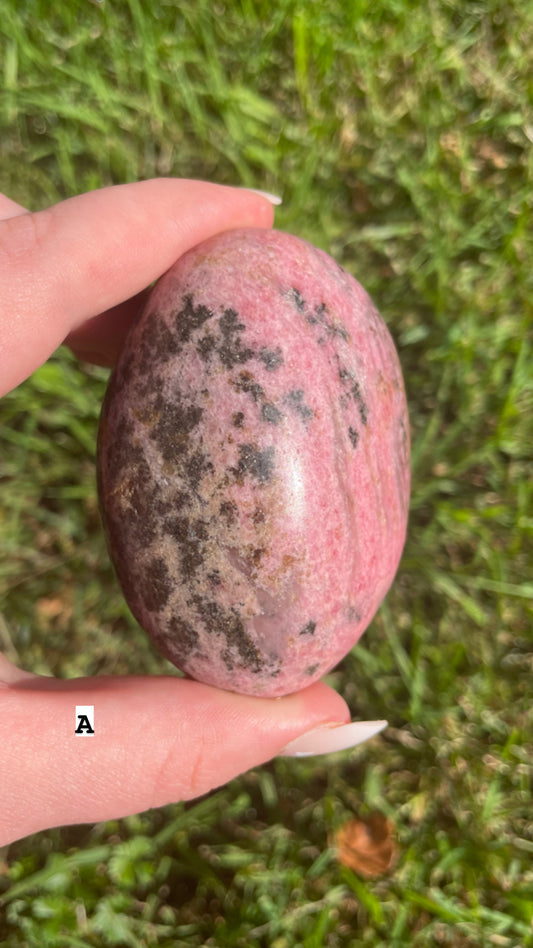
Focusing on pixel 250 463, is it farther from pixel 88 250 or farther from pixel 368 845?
pixel 368 845

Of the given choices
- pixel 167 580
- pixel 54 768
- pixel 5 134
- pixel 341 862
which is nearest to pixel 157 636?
pixel 167 580

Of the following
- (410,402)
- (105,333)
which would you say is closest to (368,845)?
(410,402)

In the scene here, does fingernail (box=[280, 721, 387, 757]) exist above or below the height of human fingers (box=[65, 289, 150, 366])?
below

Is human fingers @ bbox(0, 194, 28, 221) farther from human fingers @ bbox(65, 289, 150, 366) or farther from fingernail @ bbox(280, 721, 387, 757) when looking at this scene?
fingernail @ bbox(280, 721, 387, 757)

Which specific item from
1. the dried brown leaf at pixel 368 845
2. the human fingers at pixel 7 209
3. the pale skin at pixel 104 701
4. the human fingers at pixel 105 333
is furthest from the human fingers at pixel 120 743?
the human fingers at pixel 7 209

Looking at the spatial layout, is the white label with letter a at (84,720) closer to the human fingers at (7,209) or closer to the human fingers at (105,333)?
the human fingers at (105,333)

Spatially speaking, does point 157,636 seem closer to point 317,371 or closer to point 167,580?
point 167,580

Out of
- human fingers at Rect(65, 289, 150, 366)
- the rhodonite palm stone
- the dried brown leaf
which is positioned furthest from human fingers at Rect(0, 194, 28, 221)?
the dried brown leaf

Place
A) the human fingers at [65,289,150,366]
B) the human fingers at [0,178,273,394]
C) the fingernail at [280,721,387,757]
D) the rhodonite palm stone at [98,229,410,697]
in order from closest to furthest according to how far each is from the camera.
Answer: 1. the rhodonite palm stone at [98,229,410,697]
2. the human fingers at [0,178,273,394]
3. the fingernail at [280,721,387,757]
4. the human fingers at [65,289,150,366]
